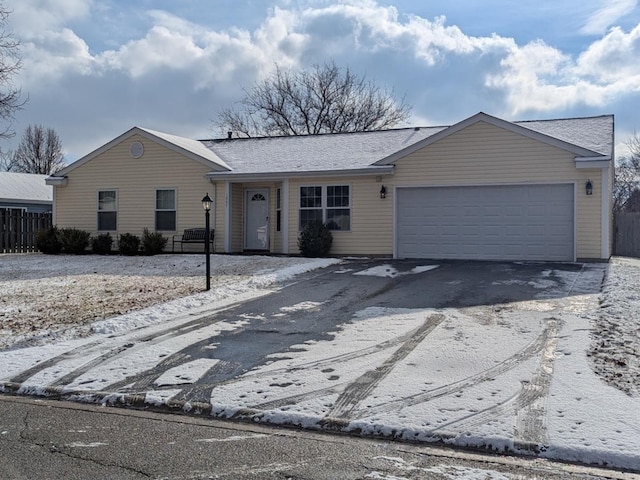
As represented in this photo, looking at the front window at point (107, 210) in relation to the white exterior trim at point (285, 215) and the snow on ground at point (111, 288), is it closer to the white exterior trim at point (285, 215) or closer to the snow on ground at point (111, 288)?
the snow on ground at point (111, 288)

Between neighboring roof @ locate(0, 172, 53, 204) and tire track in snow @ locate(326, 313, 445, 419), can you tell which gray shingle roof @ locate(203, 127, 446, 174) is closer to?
tire track in snow @ locate(326, 313, 445, 419)

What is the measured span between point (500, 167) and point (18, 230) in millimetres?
18221

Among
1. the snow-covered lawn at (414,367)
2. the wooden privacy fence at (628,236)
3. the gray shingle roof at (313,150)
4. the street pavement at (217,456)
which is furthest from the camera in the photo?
the wooden privacy fence at (628,236)

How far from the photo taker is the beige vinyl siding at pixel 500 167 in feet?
47.1

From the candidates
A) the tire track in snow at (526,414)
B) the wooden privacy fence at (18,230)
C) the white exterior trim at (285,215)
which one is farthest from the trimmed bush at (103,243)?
the tire track in snow at (526,414)

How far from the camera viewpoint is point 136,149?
62.3ft

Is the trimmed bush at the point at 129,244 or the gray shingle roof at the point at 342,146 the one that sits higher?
the gray shingle roof at the point at 342,146

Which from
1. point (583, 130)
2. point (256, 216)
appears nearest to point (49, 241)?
point (256, 216)

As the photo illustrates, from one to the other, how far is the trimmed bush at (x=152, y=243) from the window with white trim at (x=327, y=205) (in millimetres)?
4348

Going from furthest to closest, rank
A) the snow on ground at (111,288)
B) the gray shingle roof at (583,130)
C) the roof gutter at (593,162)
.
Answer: the gray shingle roof at (583,130) → the roof gutter at (593,162) → the snow on ground at (111,288)

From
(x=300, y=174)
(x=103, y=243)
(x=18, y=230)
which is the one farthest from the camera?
(x=18, y=230)

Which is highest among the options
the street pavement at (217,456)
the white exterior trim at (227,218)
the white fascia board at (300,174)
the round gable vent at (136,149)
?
the round gable vent at (136,149)

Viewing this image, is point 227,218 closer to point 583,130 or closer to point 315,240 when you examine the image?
point 315,240

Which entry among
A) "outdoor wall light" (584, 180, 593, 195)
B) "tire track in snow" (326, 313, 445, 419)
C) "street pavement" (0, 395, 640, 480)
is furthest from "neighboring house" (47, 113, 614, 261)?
"street pavement" (0, 395, 640, 480)
